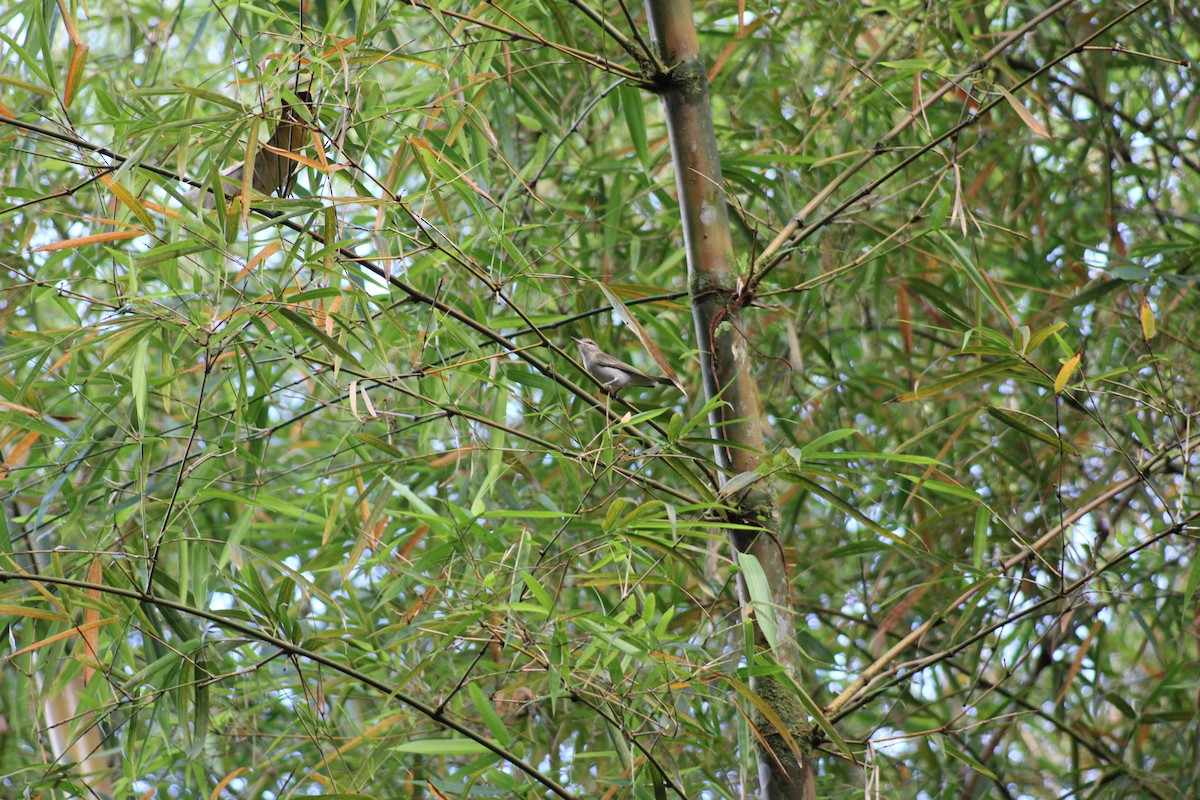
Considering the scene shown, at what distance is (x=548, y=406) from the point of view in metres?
1.60

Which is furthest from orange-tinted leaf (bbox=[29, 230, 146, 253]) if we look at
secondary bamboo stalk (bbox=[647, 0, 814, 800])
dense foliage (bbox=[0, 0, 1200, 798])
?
secondary bamboo stalk (bbox=[647, 0, 814, 800])

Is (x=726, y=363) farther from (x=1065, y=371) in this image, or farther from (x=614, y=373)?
(x=614, y=373)

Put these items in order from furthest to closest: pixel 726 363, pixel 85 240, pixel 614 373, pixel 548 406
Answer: pixel 614 373
pixel 548 406
pixel 726 363
pixel 85 240

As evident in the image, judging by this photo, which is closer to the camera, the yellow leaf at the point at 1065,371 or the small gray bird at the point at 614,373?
the yellow leaf at the point at 1065,371

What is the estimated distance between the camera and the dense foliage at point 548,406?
4.30 feet

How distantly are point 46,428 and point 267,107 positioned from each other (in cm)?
65

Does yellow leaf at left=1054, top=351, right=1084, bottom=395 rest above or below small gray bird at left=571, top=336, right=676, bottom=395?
below

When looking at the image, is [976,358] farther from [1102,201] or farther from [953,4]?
[953,4]

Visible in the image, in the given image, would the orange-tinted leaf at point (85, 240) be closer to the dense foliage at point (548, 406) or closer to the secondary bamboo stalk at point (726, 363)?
the dense foliage at point (548, 406)

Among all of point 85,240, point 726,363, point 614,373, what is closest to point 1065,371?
point 726,363

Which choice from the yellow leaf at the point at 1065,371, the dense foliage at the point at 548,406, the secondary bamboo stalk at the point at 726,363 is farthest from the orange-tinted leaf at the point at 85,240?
the yellow leaf at the point at 1065,371

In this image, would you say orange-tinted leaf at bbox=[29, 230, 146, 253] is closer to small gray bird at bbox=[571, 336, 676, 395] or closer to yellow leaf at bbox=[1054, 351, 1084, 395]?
small gray bird at bbox=[571, 336, 676, 395]

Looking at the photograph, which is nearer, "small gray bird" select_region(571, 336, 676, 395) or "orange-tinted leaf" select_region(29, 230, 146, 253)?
"orange-tinted leaf" select_region(29, 230, 146, 253)

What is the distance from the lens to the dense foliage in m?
1.31
